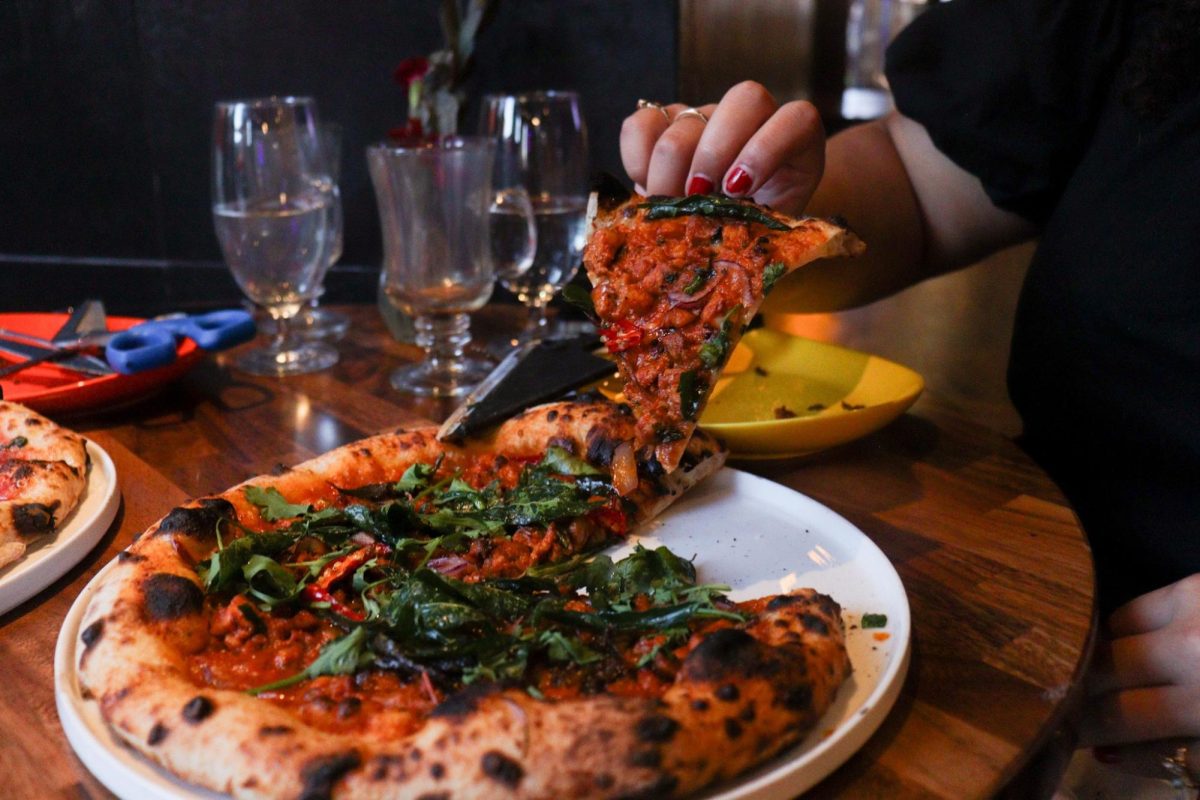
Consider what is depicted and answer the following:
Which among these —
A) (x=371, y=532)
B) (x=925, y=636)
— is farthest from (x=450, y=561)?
(x=925, y=636)

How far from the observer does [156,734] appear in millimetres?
1160

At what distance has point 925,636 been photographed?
58.7 inches

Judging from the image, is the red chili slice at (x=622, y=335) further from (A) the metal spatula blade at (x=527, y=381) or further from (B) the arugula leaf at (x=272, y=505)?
(B) the arugula leaf at (x=272, y=505)

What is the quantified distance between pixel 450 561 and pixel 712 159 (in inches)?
35.7

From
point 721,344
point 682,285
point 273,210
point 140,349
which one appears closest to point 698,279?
point 682,285

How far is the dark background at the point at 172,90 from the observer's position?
3.98m

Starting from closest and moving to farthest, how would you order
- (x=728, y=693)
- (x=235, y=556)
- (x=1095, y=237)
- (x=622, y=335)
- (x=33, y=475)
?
1. (x=728, y=693)
2. (x=235, y=556)
3. (x=33, y=475)
4. (x=622, y=335)
5. (x=1095, y=237)

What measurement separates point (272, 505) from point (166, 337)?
95 cm

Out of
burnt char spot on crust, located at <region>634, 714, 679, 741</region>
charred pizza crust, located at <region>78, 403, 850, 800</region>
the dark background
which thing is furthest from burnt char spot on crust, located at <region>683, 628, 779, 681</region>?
the dark background

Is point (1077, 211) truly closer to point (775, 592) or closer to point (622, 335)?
point (622, 335)

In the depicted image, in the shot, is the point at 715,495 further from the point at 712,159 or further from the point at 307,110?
the point at 307,110

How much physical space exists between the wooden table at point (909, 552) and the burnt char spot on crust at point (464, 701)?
1.25ft

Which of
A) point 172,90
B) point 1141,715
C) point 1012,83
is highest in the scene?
point 1012,83

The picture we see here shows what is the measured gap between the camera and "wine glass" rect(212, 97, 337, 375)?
2803mm
